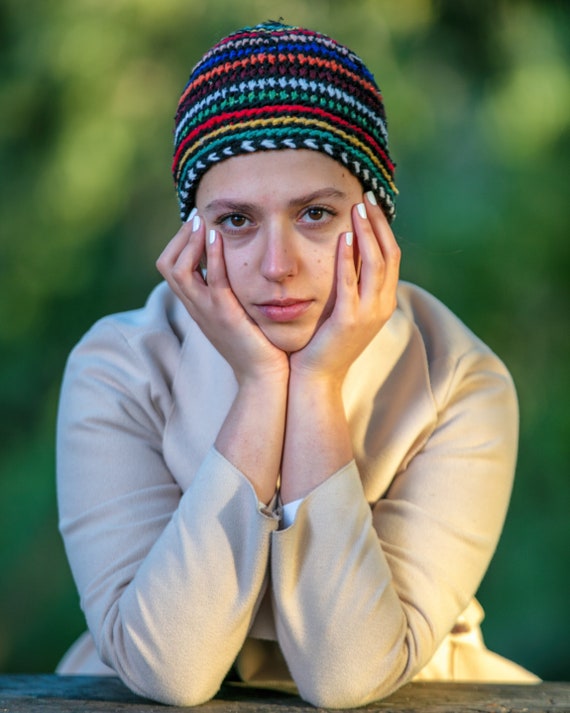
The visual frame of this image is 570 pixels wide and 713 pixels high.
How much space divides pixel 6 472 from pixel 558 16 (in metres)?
3.15

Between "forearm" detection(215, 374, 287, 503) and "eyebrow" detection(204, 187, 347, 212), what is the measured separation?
0.32 m

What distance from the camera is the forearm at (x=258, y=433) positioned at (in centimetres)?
182

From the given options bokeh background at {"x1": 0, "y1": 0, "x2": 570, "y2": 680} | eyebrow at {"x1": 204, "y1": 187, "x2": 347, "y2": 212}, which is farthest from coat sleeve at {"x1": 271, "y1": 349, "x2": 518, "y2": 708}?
bokeh background at {"x1": 0, "y1": 0, "x2": 570, "y2": 680}

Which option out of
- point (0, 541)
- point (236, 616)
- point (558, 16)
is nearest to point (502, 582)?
point (0, 541)

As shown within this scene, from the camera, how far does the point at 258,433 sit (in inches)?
72.3

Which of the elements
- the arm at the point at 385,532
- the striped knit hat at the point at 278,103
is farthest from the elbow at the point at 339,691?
the striped knit hat at the point at 278,103

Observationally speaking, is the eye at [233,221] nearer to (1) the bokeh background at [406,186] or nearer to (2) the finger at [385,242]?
(2) the finger at [385,242]

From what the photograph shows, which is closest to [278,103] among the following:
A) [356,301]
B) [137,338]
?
[356,301]

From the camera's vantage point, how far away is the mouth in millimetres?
1849

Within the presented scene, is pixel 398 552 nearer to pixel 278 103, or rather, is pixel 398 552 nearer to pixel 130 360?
pixel 130 360

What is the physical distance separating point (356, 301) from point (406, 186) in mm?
2558

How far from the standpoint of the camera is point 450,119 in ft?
14.3

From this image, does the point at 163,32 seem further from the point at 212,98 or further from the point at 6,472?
the point at 212,98

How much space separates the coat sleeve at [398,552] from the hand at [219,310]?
10.4 inches
